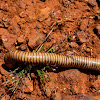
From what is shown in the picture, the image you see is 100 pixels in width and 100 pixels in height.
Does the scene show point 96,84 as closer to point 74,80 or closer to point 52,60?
point 74,80

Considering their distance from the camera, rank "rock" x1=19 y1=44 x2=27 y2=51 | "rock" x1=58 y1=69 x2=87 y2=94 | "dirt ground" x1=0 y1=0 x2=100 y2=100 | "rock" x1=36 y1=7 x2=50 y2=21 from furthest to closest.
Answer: "rock" x1=36 y1=7 x2=50 y2=21
"rock" x1=19 y1=44 x2=27 y2=51
"rock" x1=58 y1=69 x2=87 y2=94
"dirt ground" x1=0 y1=0 x2=100 y2=100

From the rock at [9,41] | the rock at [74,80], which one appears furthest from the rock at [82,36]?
the rock at [9,41]

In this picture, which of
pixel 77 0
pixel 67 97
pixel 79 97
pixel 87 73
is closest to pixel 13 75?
pixel 67 97

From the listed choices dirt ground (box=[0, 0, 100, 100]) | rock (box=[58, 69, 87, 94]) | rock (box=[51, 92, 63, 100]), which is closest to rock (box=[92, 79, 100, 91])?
dirt ground (box=[0, 0, 100, 100])

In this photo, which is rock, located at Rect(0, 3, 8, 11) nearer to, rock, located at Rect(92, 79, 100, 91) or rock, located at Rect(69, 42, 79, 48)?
rock, located at Rect(69, 42, 79, 48)

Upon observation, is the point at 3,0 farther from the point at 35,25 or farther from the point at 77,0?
the point at 77,0

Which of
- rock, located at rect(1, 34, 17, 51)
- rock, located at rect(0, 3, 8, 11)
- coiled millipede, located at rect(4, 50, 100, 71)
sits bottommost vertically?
coiled millipede, located at rect(4, 50, 100, 71)
